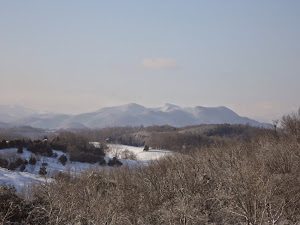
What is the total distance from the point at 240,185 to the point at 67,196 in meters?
7.81

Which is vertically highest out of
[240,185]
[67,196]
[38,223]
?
[240,185]

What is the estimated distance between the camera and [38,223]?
12.7m

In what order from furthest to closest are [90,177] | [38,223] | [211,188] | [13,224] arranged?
[90,177] < [211,188] < [38,223] < [13,224]

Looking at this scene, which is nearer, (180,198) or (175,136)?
(180,198)

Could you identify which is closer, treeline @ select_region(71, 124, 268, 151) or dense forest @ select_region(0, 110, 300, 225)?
dense forest @ select_region(0, 110, 300, 225)

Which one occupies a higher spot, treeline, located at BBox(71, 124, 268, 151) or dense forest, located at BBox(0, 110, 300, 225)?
treeline, located at BBox(71, 124, 268, 151)

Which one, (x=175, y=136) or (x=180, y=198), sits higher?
(x=175, y=136)

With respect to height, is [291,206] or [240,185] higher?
[240,185]

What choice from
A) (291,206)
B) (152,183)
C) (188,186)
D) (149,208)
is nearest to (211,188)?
(188,186)

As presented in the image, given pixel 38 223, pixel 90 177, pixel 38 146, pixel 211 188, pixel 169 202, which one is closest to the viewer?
pixel 38 223

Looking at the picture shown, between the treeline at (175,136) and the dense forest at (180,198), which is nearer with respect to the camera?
the dense forest at (180,198)

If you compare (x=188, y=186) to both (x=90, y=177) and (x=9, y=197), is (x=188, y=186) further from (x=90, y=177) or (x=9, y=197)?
(x=9, y=197)

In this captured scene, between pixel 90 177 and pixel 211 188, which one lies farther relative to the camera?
pixel 90 177

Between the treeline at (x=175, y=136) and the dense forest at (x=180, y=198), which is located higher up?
the treeline at (x=175, y=136)
